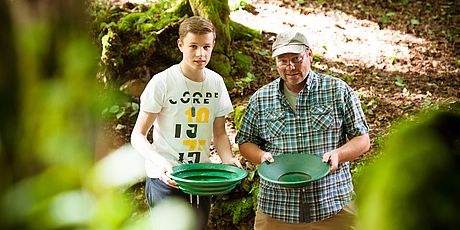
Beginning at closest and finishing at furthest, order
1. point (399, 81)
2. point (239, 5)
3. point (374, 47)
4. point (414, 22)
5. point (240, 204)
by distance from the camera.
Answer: point (240, 204) < point (399, 81) < point (374, 47) < point (239, 5) < point (414, 22)

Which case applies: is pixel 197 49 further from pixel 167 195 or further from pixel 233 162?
pixel 167 195

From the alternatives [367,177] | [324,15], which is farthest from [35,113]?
[324,15]

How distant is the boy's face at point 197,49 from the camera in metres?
3.86

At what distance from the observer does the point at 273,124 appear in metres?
3.86

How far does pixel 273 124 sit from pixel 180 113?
61cm

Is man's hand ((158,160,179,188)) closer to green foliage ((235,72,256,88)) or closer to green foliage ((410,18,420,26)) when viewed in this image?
green foliage ((235,72,256,88))

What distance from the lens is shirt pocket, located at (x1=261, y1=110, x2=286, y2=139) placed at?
383 cm

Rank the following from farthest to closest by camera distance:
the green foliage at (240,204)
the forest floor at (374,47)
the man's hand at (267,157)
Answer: the forest floor at (374,47) < the green foliage at (240,204) < the man's hand at (267,157)

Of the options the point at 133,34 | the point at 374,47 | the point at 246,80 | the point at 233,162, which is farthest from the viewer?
the point at 374,47

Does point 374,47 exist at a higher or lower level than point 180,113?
lower

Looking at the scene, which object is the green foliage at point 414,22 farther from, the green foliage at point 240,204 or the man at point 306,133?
the man at point 306,133

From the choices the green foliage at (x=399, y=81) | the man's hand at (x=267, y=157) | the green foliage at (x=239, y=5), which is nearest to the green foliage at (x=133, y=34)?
the green foliage at (x=239, y=5)

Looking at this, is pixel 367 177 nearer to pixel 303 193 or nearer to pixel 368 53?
pixel 303 193

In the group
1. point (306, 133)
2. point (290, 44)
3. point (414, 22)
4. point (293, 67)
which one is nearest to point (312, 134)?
point (306, 133)
